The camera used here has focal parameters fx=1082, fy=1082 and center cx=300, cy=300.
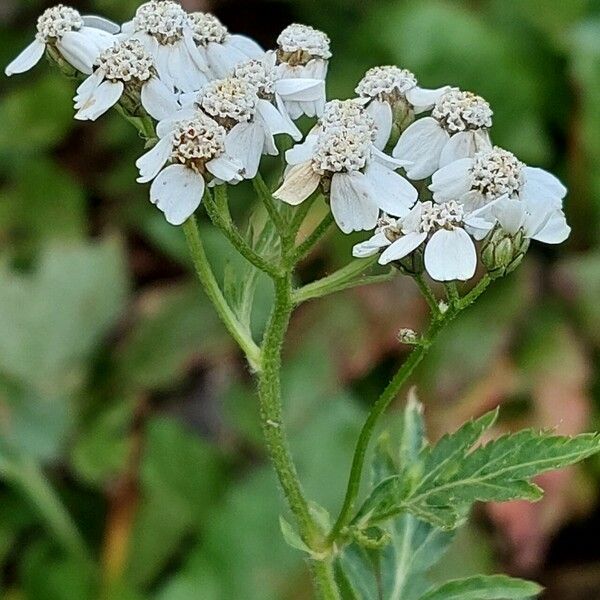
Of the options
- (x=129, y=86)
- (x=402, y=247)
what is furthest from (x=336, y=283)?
(x=129, y=86)

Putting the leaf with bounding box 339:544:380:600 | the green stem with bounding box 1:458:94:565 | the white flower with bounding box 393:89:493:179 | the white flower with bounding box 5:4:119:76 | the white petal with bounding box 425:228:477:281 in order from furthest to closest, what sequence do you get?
the green stem with bounding box 1:458:94:565
the leaf with bounding box 339:544:380:600
the white flower with bounding box 5:4:119:76
the white flower with bounding box 393:89:493:179
the white petal with bounding box 425:228:477:281

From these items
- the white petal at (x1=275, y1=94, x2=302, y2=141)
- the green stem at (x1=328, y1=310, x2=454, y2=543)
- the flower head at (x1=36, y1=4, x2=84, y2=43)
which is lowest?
the green stem at (x1=328, y1=310, x2=454, y2=543)

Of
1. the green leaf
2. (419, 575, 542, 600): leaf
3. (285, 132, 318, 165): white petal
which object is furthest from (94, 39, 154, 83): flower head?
(419, 575, 542, 600): leaf

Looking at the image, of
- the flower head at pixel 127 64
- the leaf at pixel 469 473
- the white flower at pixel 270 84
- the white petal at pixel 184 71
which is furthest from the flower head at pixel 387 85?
the leaf at pixel 469 473

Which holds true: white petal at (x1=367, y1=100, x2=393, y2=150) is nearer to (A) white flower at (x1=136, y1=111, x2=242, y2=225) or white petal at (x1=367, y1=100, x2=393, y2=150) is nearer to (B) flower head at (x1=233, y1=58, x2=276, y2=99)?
(B) flower head at (x1=233, y1=58, x2=276, y2=99)

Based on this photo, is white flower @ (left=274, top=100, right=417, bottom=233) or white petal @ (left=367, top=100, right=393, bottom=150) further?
white petal @ (left=367, top=100, right=393, bottom=150)

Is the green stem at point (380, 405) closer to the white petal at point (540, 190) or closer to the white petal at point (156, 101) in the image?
the white petal at point (540, 190)

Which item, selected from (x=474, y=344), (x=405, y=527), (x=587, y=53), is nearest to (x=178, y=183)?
(x=405, y=527)
